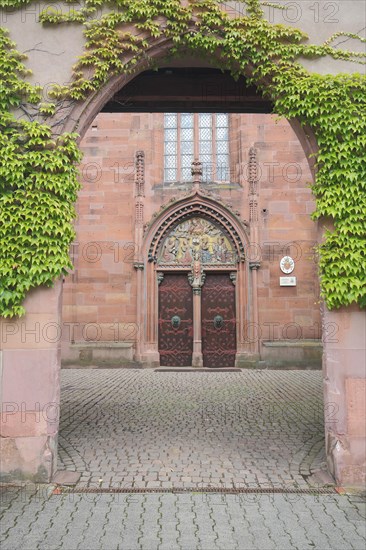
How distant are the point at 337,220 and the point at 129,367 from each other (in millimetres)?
9636

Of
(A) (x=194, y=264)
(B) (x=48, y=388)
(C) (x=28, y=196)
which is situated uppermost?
(A) (x=194, y=264)

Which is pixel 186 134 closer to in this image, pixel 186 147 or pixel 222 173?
pixel 186 147

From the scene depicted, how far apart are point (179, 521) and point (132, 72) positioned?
14.7ft

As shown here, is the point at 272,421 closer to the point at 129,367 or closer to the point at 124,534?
the point at 124,534

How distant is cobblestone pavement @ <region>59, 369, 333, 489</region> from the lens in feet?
15.0

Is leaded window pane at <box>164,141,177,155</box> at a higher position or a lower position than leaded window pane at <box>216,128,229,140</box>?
lower

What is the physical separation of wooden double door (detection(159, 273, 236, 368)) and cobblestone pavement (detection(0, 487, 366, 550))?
979 cm

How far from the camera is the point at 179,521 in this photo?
3.55m

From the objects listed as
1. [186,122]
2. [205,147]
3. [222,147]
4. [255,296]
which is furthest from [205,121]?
[255,296]

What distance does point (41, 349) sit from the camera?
4.61 metres

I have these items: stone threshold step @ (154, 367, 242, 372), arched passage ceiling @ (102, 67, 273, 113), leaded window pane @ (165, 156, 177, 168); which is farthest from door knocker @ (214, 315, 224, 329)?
arched passage ceiling @ (102, 67, 273, 113)

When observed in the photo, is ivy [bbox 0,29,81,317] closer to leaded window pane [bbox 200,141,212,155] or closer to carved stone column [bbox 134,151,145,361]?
carved stone column [bbox 134,151,145,361]

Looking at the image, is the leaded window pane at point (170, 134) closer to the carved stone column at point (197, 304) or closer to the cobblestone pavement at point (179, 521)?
the carved stone column at point (197, 304)

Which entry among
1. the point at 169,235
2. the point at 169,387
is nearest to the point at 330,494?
the point at 169,387
